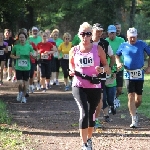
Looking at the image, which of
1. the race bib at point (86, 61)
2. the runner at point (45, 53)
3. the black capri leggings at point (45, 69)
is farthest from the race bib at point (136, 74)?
the black capri leggings at point (45, 69)

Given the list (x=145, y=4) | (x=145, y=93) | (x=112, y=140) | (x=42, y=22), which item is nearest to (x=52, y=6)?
(x=42, y=22)

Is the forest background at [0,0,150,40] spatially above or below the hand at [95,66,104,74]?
above

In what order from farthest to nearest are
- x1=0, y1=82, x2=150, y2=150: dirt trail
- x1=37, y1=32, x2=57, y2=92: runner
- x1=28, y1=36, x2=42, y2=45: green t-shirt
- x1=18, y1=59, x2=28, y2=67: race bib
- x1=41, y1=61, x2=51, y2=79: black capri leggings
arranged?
1. x1=28, y1=36, x2=42, y2=45: green t-shirt
2. x1=41, y1=61, x2=51, y2=79: black capri leggings
3. x1=37, y1=32, x2=57, y2=92: runner
4. x1=18, y1=59, x2=28, y2=67: race bib
5. x1=0, y1=82, x2=150, y2=150: dirt trail

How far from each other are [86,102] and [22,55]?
6679 mm

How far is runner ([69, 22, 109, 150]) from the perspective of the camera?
791 centimetres

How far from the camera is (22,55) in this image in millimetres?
14328

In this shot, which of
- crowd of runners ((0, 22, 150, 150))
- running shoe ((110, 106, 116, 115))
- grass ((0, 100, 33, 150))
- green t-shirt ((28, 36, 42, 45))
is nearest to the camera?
crowd of runners ((0, 22, 150, 150))

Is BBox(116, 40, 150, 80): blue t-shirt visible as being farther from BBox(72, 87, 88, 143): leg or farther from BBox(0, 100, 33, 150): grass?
BBox(0, 100, 33, 150): grass

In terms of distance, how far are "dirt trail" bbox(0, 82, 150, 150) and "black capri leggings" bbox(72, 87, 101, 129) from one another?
0.64 metres

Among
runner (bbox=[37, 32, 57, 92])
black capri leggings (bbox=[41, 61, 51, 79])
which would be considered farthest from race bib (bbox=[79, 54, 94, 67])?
black capri leggings (bbox=[41, 61, 51, 79])

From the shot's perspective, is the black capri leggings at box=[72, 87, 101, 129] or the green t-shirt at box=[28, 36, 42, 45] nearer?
the black capri leggings at box=[72, 87, 101, 129]

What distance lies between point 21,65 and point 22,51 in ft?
1.39

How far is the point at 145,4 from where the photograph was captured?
36.1m

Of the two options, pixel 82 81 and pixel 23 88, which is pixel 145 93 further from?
pixel 82 81
